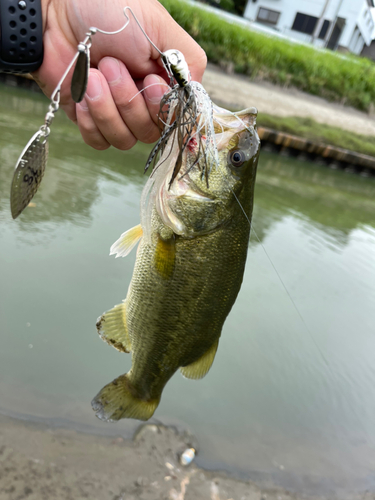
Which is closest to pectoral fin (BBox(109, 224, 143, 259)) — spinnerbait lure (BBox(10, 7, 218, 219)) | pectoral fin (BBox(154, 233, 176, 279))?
pectoral fin (BBox(154, 233, 176, 279))

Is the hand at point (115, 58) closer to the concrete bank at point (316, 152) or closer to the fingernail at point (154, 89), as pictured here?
the fingernail at point (154, 89)

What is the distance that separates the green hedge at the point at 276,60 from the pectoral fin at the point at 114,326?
465 inches

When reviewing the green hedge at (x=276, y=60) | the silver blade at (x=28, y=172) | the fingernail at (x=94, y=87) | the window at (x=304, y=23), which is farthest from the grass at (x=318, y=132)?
the window at (x=304, y=23)

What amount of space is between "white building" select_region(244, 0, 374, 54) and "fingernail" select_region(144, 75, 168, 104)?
33.6 metres

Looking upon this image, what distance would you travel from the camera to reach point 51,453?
2.03m

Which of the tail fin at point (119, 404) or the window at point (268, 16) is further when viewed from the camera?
the window at point (268, 16)

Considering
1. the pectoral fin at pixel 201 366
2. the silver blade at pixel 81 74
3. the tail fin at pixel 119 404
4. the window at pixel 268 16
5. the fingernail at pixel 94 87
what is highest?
the window at pixel 268 16

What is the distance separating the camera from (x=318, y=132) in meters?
11.4

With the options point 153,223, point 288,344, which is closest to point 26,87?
point 288,344

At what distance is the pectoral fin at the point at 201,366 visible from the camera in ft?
5.28

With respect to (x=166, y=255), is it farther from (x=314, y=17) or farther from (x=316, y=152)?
(x=314, y=17)

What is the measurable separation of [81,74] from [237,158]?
599 millimetres

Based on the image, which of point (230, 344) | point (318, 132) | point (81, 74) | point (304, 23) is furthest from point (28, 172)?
point (304, 23)

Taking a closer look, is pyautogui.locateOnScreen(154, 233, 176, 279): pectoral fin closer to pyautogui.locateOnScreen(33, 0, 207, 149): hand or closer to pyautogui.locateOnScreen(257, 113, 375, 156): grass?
pyautogui.locateOnScreen(33, 0, 207, 149): hand
